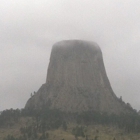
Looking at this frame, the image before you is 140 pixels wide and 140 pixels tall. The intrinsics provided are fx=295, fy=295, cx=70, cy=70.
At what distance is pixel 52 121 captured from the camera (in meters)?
169

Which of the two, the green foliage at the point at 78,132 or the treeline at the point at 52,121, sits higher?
the treeline at the point at 52,121

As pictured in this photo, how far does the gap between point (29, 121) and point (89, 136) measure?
4683 cm

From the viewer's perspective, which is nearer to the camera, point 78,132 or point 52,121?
point 78,132

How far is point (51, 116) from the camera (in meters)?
178

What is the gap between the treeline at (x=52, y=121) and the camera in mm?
146375

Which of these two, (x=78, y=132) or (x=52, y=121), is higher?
(x=52, y=121)

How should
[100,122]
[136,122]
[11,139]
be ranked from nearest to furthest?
1. [11,139]
2. [136,122]
3. [100,122]

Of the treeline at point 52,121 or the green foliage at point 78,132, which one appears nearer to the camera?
the green foliage at point 78,132

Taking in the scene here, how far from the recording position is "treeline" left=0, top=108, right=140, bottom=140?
146 metres

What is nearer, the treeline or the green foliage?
the green foliage

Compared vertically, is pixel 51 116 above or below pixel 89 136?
above

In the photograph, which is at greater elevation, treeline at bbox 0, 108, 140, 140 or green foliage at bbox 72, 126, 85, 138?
treeline at bbox 0, 108, 140, 140

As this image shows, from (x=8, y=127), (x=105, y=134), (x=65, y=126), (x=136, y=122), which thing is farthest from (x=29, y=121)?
(x=136, y=122)

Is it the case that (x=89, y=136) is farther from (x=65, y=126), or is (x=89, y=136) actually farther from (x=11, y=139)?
(x=11, y=139)
